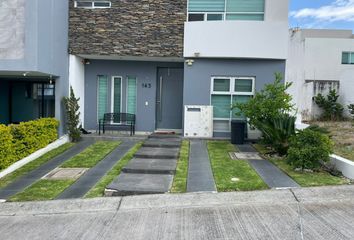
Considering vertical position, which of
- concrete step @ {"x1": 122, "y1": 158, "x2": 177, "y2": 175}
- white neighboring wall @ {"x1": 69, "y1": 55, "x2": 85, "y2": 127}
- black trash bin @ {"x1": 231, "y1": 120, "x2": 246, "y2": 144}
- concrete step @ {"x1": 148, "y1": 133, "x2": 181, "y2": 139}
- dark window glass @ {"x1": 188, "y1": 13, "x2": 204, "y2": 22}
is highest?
dark window glass @ {"x1": 188, "y1": 13, "x2": 204, "y2": 22}

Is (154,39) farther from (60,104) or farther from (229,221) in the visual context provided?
(229,221)

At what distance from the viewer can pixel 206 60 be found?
43.1 ft

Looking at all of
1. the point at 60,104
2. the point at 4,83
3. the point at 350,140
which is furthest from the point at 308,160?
the point at 4,83

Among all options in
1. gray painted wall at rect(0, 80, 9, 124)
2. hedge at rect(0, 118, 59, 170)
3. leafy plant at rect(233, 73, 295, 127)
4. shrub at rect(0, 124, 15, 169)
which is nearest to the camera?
shrub at rect(0, 124, 15, 169)

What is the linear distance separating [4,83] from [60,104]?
427 centimetres

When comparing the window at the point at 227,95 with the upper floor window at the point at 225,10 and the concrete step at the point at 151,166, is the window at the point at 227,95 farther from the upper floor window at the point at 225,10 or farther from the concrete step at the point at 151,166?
the concrete step at the point at 151,166

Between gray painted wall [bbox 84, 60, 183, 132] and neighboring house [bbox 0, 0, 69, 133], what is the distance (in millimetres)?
1555

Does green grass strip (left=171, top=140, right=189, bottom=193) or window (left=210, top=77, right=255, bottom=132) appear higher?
window (left=210, top=77, right=255, bottom=132)

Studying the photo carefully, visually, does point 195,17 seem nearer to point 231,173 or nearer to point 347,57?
point 231,173

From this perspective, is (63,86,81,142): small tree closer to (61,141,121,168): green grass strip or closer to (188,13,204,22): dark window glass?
(61,141,121,168): green grass strip

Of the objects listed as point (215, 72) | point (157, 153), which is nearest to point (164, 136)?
point (157, 153)

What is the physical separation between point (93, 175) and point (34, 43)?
15.6 feet

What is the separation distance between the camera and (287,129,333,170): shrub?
7.99 metres

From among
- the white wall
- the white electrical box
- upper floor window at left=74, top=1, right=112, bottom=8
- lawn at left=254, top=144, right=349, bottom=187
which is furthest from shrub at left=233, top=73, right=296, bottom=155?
upper floor window at left=74, top=1, right=112, bottom=8
